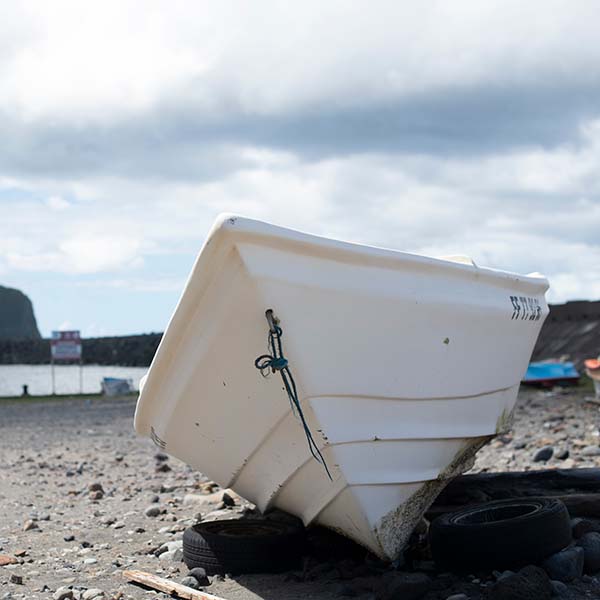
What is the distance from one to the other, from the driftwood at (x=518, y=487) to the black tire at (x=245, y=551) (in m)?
1.22

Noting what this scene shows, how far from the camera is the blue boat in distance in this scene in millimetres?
23141

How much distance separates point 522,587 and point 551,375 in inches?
744

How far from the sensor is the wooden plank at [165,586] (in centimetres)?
538

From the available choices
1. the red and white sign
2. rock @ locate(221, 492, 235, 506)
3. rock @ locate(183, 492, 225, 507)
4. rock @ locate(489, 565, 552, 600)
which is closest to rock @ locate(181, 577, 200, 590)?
rock @ locate(489, 565, 552, 600)

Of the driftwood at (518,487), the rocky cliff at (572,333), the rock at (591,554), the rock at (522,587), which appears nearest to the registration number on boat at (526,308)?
the driftwood at (518,487)

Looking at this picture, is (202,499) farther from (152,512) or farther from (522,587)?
(522,587)

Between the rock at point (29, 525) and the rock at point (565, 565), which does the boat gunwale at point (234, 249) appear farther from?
the rock at point (29, 525)

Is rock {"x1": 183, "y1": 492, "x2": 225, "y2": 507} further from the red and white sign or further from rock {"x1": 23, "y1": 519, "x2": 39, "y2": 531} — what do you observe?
the red and white sign

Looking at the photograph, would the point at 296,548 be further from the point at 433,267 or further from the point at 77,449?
the point at 77,449

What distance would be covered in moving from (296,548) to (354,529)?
68cm

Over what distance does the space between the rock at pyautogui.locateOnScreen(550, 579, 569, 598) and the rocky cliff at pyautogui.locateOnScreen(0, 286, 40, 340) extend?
149391mm

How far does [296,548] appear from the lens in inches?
245

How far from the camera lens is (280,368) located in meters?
5.00

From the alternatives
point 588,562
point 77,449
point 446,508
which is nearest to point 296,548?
point 446,508
